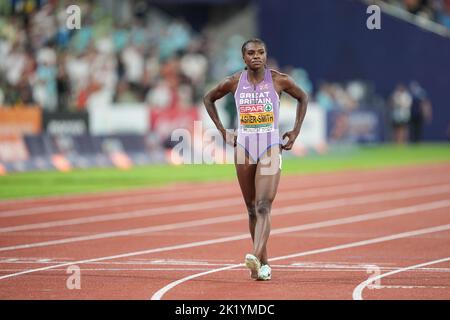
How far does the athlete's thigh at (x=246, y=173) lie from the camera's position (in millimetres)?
9953

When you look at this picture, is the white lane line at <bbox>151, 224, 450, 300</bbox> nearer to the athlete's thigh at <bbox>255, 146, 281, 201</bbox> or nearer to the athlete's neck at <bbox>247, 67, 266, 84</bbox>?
the athlete's thigh at <bbox>255, 146, 281, 201</bbox>

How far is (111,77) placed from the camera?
30.4 metres

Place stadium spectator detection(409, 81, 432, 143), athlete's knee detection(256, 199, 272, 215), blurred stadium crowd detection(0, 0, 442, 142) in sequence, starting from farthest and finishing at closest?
stadium spectator detection(409, 81, 432, 143)
blurred stadium crowd detection(0, 0, 442, 142)
athlete's knee detection(256, 199, 272, 215)

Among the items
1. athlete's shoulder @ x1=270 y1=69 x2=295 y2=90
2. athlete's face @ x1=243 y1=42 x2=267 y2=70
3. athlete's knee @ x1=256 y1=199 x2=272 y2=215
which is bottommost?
athlete's knee @ x1=256 y1=199 x2=272 y2=215

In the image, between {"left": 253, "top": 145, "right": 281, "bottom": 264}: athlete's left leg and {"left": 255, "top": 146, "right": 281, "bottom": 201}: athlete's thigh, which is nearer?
{"left": 253, "top": 145, "right": 281, "bottom": 264}: athlete's left leg

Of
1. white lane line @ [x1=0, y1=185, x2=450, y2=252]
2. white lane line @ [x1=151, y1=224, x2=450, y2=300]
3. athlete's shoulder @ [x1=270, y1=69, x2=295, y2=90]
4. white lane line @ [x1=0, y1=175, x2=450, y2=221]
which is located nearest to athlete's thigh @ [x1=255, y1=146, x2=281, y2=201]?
athlete's shoulder @ [x1=270, y1=69, x2=295, y2=90]

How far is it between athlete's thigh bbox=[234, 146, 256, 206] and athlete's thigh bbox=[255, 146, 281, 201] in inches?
3.1

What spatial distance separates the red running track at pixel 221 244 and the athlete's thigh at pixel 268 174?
2.37 feet

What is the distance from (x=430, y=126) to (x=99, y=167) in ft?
54.9

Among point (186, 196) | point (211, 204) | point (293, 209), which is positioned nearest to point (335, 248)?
point (293, 209)

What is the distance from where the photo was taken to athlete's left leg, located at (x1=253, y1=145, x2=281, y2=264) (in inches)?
382

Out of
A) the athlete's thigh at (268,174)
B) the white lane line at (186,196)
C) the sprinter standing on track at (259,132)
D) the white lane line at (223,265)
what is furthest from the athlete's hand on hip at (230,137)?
the white lane line at (186,196)

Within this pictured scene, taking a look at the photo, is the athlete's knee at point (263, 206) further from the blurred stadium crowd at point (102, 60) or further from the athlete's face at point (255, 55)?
the blurred stadium crowd at point (102, 60)

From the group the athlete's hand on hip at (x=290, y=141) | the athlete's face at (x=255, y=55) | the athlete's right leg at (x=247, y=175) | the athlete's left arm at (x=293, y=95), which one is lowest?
the athlete's right leg at (x=247, y=175)
